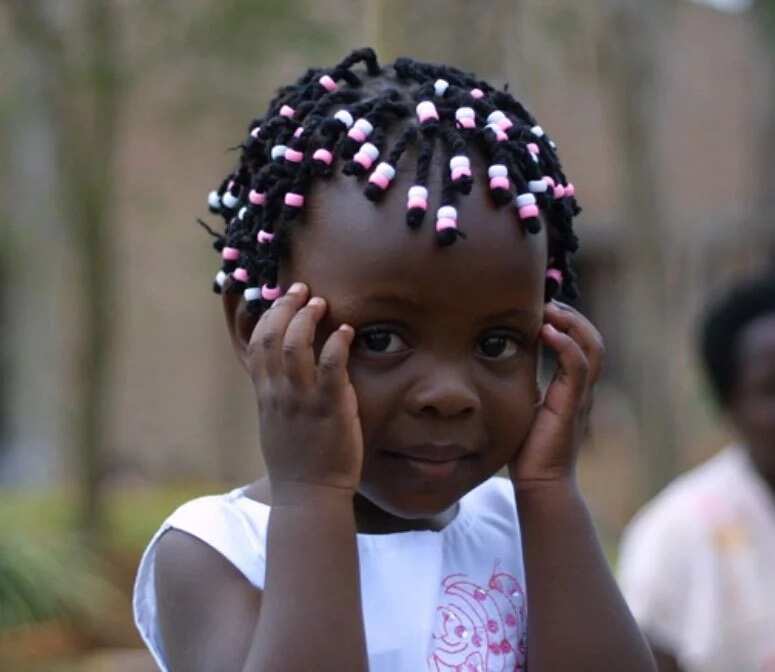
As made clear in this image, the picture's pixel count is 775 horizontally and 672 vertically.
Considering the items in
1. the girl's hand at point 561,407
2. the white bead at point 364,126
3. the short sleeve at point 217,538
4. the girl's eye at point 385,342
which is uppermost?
the white bead at point 364,126

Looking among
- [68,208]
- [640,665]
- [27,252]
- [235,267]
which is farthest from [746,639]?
[27,252]

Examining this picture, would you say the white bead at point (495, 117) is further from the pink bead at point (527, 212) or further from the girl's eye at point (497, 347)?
the girl's eye at point (497, 347)

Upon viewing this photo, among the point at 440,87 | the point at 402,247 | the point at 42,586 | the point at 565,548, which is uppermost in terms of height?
the point at 440,87

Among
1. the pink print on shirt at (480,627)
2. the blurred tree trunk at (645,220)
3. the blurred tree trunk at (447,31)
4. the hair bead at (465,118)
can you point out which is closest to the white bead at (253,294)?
the hair bead at (465,118)

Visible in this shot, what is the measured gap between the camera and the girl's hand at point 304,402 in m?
1.90

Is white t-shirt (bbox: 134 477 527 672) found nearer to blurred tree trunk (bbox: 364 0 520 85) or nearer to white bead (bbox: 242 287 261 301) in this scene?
white bead (bbox: 242 287 261 301)

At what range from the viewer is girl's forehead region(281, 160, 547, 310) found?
189 centimetres

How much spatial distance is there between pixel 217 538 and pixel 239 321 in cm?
31

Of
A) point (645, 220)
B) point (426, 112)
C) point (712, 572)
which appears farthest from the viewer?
point (645, 220)

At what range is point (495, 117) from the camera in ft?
6.70

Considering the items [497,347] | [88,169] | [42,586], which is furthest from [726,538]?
[88,169]

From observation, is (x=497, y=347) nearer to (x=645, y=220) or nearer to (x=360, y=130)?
(x=360, y=130)

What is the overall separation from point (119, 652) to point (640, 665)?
252 inches

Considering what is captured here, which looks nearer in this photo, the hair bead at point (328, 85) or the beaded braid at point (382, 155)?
the beaded braid at point (382, 155)
